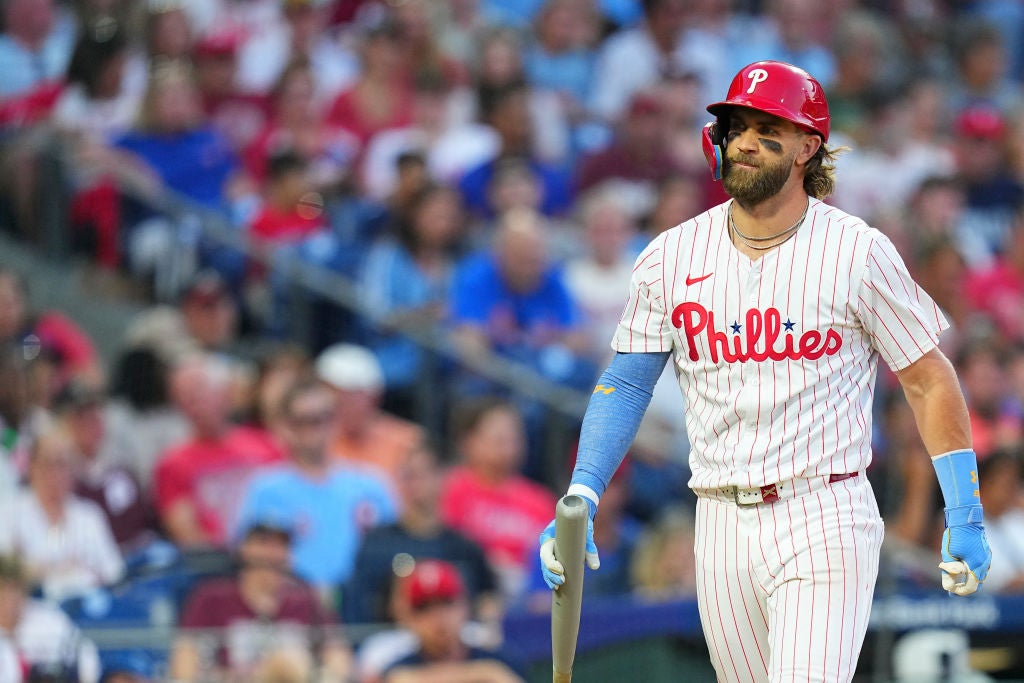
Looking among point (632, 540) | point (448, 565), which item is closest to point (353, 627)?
point (448, 565)

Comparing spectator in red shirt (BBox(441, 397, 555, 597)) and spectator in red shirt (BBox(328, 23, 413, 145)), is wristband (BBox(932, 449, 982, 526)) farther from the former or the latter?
spectator in red shirt (BBox(328, 23, 413, 145))

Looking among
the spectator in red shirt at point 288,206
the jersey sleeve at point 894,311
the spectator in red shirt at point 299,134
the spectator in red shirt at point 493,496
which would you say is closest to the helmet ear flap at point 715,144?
the jersey sleeve at point 894,311

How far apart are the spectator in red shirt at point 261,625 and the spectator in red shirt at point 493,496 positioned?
1.12 metres

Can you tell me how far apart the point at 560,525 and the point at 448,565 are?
10.6 feet

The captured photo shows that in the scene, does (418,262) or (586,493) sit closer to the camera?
(586,493)

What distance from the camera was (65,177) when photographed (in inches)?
345

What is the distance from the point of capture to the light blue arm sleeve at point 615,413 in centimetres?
424

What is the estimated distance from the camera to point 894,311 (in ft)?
13.1

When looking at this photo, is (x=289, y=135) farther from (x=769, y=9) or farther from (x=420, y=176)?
(x=769, y=9)

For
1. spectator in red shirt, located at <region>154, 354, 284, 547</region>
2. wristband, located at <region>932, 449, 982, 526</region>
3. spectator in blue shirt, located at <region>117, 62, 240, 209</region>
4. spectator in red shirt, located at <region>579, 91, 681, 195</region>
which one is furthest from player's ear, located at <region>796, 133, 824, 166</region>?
spectator in red shirt, located at <region>579, 91, 681, 195</region>

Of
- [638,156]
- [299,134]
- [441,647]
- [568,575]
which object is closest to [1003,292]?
[638,156]

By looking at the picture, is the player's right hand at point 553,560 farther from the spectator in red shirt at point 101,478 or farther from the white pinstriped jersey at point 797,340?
the spectator in red shirt at point 101,478

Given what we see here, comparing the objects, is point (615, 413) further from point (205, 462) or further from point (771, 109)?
point (205, 462)

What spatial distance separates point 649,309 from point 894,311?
62 centimetres
